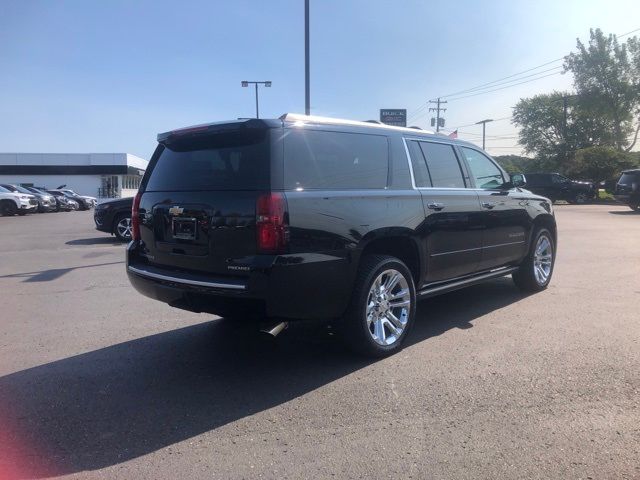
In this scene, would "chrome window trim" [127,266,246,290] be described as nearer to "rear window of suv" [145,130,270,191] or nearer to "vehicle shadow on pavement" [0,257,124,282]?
"rear window of suv" [145,130,270,191]

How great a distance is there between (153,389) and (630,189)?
25.6 metres

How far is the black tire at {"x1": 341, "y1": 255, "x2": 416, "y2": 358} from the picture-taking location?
4383 millimetres

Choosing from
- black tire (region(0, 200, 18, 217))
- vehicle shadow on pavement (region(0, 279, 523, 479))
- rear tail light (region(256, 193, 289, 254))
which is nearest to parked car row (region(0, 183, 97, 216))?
black tire (region(0, 200, 18, 217))

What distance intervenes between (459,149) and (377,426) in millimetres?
3638

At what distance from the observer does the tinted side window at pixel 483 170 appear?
6172 mm

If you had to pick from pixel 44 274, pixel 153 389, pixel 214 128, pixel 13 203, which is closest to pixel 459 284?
pixel 214 128

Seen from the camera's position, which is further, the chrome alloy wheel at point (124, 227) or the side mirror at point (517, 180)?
the chrome alloy wheel at point (124, 227)

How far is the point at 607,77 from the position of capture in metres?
51.6

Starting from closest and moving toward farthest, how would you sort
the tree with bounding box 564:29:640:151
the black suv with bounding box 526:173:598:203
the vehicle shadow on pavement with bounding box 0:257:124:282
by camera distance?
the vehicle shadow on pavement with bounding box 0:257:124:282 → the black suv with bounding box 526:173:598:203 → the tree with bounding box 564:29:640:151

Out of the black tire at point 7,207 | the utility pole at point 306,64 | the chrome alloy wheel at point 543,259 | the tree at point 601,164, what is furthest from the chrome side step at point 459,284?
the tree at point 601,164

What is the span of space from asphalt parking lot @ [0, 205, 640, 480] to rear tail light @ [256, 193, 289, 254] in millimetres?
1102

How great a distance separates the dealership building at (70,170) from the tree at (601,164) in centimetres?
4621

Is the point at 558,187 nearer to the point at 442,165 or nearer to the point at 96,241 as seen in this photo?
the point at 96,241

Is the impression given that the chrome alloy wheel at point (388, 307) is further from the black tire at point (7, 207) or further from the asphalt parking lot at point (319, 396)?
the black tire at point (7, 207)
